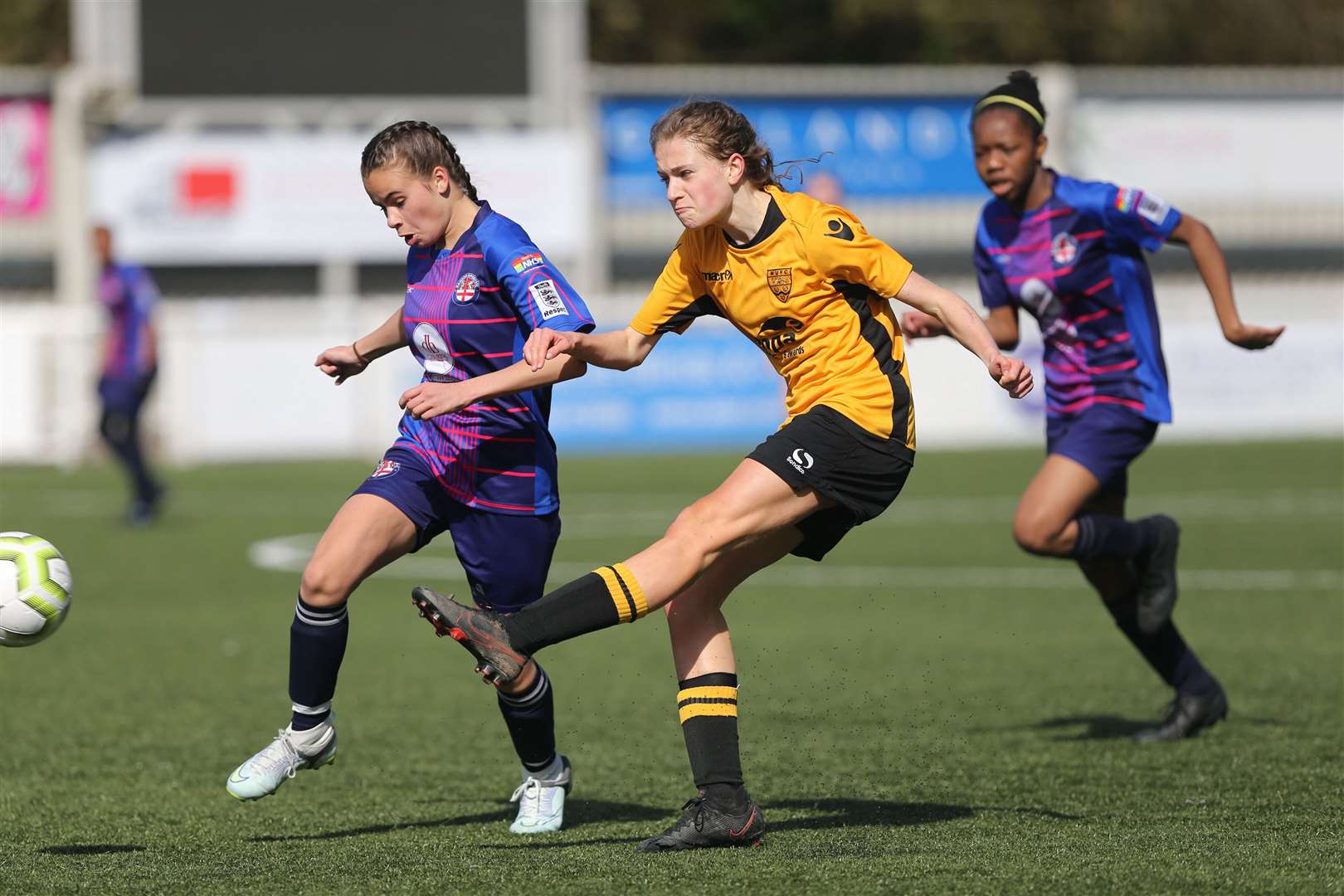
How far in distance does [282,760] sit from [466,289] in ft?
4.50

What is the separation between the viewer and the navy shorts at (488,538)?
529cm

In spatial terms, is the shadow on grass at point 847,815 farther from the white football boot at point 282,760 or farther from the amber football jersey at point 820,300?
the amber football jersey at point 820,300

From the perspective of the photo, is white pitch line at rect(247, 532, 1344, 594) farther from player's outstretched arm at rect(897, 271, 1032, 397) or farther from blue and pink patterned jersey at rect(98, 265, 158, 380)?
player's outstretched arm at rect(897, 271, 1032, 397)

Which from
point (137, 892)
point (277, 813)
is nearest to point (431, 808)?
point (277, 813)

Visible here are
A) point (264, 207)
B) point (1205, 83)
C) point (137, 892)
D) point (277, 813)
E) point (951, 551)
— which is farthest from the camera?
point (1205, 83)

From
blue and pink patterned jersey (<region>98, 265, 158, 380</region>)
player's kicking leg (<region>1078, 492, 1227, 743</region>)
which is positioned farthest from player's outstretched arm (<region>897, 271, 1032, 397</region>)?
blue and pink patterned jersey (<region>98, 265, 158, 380</region>)

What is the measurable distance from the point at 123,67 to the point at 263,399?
4858 millimetres

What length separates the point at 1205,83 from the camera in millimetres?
28438

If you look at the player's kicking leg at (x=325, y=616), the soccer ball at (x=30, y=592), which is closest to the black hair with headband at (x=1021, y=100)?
the player's kicking leg at (x=325, y=616)

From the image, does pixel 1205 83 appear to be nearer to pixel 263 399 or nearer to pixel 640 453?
pixel 640 453

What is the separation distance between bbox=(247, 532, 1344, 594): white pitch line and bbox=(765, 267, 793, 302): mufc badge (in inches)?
258

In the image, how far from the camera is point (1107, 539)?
6.65 meters

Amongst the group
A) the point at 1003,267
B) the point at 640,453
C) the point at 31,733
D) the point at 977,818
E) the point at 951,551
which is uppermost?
the point at 1003,267

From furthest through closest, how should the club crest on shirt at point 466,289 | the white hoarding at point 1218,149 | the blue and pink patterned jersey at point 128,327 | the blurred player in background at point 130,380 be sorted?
the white hoarding at point 1218,149
the blurred player in background at point 130,380
the blue and pink patterned jersey at point 128,327
the club crest on shirt at point 466,289
